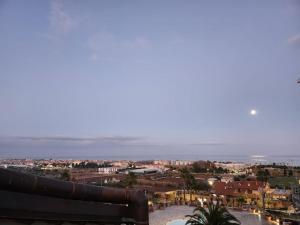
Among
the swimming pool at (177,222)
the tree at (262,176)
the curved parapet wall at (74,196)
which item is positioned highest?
the curved parapet wall at (74,196)

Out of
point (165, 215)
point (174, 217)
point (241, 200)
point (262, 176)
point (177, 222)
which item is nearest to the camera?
point (177, 222)

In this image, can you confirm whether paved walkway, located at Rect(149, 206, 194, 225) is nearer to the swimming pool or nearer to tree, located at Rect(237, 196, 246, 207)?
the swimming pool

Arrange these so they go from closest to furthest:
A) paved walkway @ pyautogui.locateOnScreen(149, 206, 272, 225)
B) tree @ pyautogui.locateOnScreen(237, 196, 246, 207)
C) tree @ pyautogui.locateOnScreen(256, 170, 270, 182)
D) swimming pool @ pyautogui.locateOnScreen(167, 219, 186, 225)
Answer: swimming pool @ pyautogui.locateOnScreen(167, 219, 186, 225) → paved walkway @ pyautogui.locateOnScreen(149, 206, 272, 225) → tree @ pyautogui.locateOnScreen(237, 196, 246, 207) → tree @ pyautogui.locateOnScreen(256, 170, 270, 182)

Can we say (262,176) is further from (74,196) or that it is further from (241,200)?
(74,196)

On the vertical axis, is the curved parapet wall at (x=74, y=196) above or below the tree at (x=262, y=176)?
above

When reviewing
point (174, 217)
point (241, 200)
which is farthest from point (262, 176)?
point (174, 217)

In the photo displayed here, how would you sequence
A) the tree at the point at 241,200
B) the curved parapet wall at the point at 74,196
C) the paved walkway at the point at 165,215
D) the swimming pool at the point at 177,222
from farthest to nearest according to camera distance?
the tree at the point at 241,200 → the paved walkway at the point at 165,215 → the swimming pool at the point at 177,222 → the curved parapet wall at the point at 74,196

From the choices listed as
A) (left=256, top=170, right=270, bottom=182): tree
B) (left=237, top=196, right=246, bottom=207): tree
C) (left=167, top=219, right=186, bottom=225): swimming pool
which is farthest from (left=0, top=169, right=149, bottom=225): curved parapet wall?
(left=256, top=170, right=270, bottom=182): tree

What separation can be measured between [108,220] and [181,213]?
1233 inches

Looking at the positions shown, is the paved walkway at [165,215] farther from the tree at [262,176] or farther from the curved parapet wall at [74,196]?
the tree at [262,176]

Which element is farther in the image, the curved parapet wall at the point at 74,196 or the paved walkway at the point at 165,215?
the paved walkway at the point at 165,215

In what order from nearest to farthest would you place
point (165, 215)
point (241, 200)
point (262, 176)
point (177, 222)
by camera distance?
point (177, 222)
point (165, 215)
point (241, 200)
point (262, 176)

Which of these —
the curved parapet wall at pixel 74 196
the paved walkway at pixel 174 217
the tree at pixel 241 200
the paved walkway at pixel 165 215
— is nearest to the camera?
the curved parapet wall at pixel 74 196

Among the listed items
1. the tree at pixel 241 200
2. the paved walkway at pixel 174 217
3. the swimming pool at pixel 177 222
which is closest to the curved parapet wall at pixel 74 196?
the swimming pool at pixel 177 222
